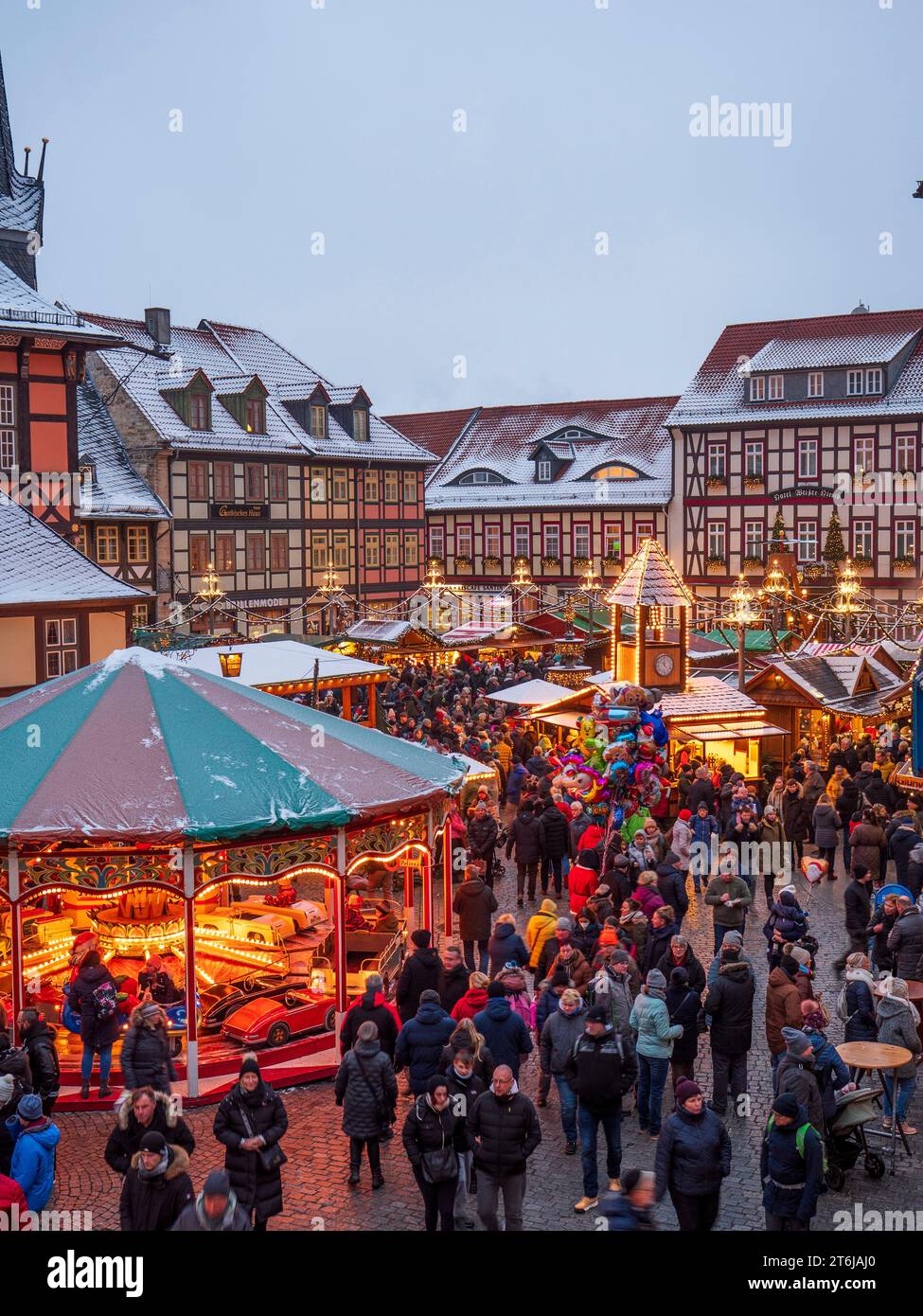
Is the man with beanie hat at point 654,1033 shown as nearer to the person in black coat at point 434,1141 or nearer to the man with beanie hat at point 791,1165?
the man with beanie hat at point 791,1165

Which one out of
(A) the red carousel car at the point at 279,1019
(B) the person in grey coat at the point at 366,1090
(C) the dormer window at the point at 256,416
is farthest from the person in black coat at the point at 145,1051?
(C) the dormer window at the point at 256,416

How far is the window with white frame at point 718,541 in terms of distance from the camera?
51.4 metres

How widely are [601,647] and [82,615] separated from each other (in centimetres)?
1730

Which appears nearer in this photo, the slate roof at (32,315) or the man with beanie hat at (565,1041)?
the man with beanie hat at (565,1041)

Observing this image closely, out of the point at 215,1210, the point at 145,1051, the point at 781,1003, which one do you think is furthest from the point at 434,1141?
the point at 781,1003

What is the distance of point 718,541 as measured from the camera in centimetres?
5159

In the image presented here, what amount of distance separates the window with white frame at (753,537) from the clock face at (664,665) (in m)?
25.5

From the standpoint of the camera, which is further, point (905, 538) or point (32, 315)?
point (905, 538)

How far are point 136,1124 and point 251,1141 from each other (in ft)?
2.31

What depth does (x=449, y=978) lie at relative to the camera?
11258 mm

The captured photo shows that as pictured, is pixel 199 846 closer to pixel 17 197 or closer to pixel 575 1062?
pixel 575 1062

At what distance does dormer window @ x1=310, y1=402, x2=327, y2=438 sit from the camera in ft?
158

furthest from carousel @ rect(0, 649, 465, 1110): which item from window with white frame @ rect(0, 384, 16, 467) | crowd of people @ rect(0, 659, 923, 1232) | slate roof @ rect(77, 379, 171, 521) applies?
slate roof @ rect(77, 379, 171, 521)
